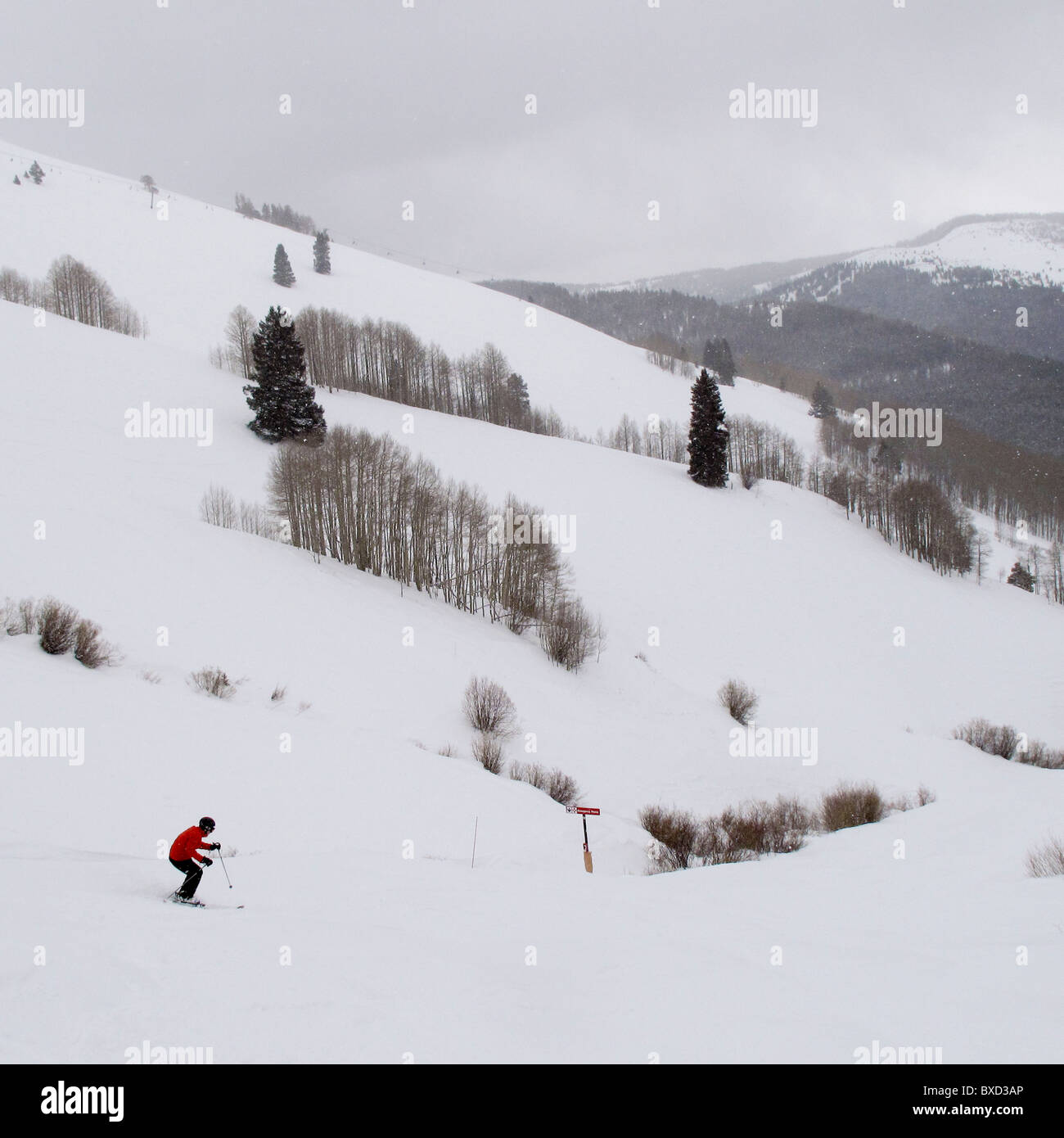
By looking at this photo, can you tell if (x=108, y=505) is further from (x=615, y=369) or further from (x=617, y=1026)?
(x=615, y=369)

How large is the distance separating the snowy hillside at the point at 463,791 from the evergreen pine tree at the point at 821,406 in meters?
65.5

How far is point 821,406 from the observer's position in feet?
342

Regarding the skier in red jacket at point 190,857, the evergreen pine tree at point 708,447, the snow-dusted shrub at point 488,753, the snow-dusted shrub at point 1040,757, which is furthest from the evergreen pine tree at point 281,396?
the snow-dusted shrub at point 1040,757

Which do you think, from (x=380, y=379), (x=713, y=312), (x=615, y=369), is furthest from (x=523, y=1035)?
(x=713, y=312)

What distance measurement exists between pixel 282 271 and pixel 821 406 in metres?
80.1

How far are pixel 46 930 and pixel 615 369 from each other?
95475 millimetres

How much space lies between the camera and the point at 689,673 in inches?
1187

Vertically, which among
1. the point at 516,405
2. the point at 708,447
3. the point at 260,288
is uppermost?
the point at 260,288

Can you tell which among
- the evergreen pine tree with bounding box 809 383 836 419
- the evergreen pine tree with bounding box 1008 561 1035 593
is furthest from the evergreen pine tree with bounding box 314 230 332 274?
the evergreen pine tree with bounding box 1008 561 1035 593

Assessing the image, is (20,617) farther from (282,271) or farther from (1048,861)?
(282,271)

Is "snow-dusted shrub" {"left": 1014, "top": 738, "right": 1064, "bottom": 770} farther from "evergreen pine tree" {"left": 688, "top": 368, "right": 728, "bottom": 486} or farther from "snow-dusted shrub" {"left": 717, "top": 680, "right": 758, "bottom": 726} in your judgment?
"evergreen pine tree" {"left": 688, "top": 368, "right": 728, "bottom": 486}

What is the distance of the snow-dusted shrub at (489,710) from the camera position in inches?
725

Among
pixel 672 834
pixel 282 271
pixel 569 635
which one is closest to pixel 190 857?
pixel 672 834

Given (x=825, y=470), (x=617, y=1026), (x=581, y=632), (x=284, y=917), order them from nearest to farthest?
(x=617, y=1026) → (x=284, y=917) → (x=581, y=632) → (x=825, y=470)
